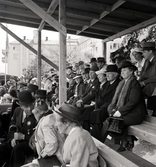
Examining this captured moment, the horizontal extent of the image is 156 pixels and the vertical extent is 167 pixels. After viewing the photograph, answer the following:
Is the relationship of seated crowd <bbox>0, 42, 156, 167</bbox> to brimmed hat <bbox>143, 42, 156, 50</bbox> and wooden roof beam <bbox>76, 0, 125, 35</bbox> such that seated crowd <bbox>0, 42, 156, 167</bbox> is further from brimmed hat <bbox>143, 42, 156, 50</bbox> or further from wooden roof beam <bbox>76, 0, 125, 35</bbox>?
wooden roof beam <bbox>76, 0, 125, 35</bbox>

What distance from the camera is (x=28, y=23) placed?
1026cm

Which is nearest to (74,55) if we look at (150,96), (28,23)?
(28,23)

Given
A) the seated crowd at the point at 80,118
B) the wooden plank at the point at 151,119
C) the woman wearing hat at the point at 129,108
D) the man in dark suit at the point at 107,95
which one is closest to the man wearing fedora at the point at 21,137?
the seated crowd at the point at 80,118

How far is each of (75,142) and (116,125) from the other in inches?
60.7

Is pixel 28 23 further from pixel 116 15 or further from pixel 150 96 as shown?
pixel 150 96

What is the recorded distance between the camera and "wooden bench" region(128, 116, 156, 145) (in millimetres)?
3365

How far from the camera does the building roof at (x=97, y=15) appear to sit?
6.49m

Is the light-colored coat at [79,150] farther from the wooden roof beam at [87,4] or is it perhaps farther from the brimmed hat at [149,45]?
the wooden roof beam at [87,4]

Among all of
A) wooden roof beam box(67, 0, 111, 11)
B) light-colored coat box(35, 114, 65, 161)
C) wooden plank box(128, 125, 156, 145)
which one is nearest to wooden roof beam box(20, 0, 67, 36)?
wooden roof beam box(67, 0, 111, 11)

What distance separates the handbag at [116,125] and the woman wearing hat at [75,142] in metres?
1.27

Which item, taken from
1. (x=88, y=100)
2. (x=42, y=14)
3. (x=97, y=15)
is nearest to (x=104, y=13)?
(x=97, y=15)

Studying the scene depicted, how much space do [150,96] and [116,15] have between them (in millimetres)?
4147

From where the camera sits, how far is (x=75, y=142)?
241cm

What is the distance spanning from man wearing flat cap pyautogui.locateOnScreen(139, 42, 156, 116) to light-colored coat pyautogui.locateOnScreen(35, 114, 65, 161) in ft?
6.18
